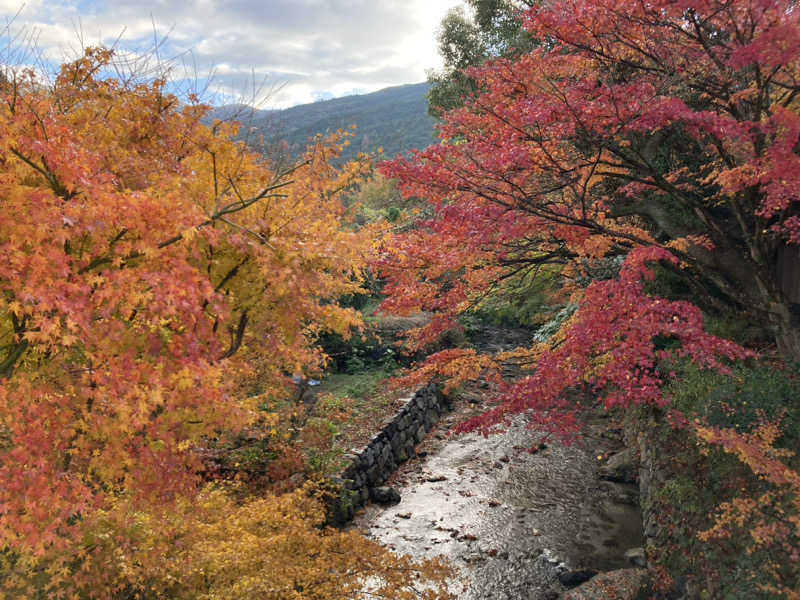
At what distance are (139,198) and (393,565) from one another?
14.0 feet

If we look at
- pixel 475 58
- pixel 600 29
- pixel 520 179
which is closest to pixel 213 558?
pixel 520 179

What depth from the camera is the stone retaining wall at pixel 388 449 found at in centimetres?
904

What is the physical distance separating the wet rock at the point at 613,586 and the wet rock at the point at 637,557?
0.36m

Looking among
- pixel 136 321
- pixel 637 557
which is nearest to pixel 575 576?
pixel 637 557

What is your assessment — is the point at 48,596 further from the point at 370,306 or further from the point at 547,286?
the point at 547,286

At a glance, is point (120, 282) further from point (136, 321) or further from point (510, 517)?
point (510, 517)

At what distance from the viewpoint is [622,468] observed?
31.8ft

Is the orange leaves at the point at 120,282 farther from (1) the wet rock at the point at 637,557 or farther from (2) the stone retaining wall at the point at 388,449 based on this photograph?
(1) the wet rock at the point at 637,557

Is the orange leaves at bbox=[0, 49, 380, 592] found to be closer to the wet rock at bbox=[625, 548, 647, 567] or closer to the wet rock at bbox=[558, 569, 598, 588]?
the wet rock at bbox=[558, 569, 598, 588]

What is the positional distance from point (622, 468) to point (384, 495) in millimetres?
4637

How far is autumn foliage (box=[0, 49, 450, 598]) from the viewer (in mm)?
3752

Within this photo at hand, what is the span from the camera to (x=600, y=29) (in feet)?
20.1

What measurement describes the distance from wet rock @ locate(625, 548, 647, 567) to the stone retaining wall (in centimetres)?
446

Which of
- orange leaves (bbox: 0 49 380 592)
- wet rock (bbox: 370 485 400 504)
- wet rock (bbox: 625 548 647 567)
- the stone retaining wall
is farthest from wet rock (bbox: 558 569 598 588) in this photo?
orange leaves (bbox: 0 49 380 592)
